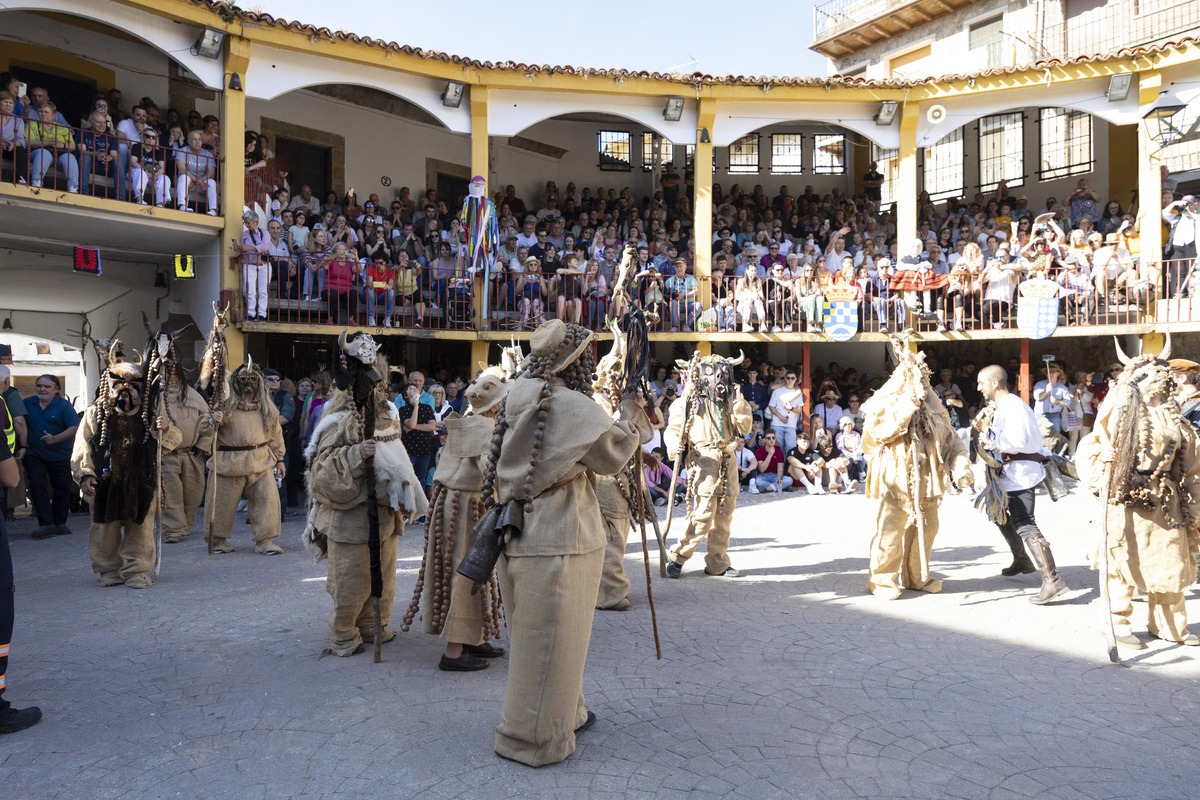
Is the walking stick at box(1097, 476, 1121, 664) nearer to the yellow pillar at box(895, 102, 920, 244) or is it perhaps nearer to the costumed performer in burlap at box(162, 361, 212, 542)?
the costumed performer in burlap at box(162, 361, 212, 542)

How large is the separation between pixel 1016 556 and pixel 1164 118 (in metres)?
11.2

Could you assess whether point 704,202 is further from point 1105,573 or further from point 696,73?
point 1105,573

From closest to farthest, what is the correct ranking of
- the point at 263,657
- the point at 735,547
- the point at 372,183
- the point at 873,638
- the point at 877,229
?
the point at 263,657, the point at 873,638, the point at 735,547, the point at 372,183, the point at 877,229

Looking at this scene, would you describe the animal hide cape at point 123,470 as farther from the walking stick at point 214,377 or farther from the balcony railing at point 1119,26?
the balcony railing at point 1119,26

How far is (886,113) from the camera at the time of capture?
15.5m

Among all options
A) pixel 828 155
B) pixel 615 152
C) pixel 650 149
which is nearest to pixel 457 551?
pixel 615 152

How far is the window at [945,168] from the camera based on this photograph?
68.2 feet

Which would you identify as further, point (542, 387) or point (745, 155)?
point (745, 155)

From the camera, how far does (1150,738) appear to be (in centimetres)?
385

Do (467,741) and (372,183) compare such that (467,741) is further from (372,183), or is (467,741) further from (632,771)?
(372,183)

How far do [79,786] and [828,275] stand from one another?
42.2 ft

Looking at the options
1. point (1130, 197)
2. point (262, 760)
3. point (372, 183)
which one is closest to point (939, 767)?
point (262, 760)

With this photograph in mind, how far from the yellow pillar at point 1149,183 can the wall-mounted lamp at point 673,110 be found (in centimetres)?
765

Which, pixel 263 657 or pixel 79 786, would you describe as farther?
pixel 263 657
